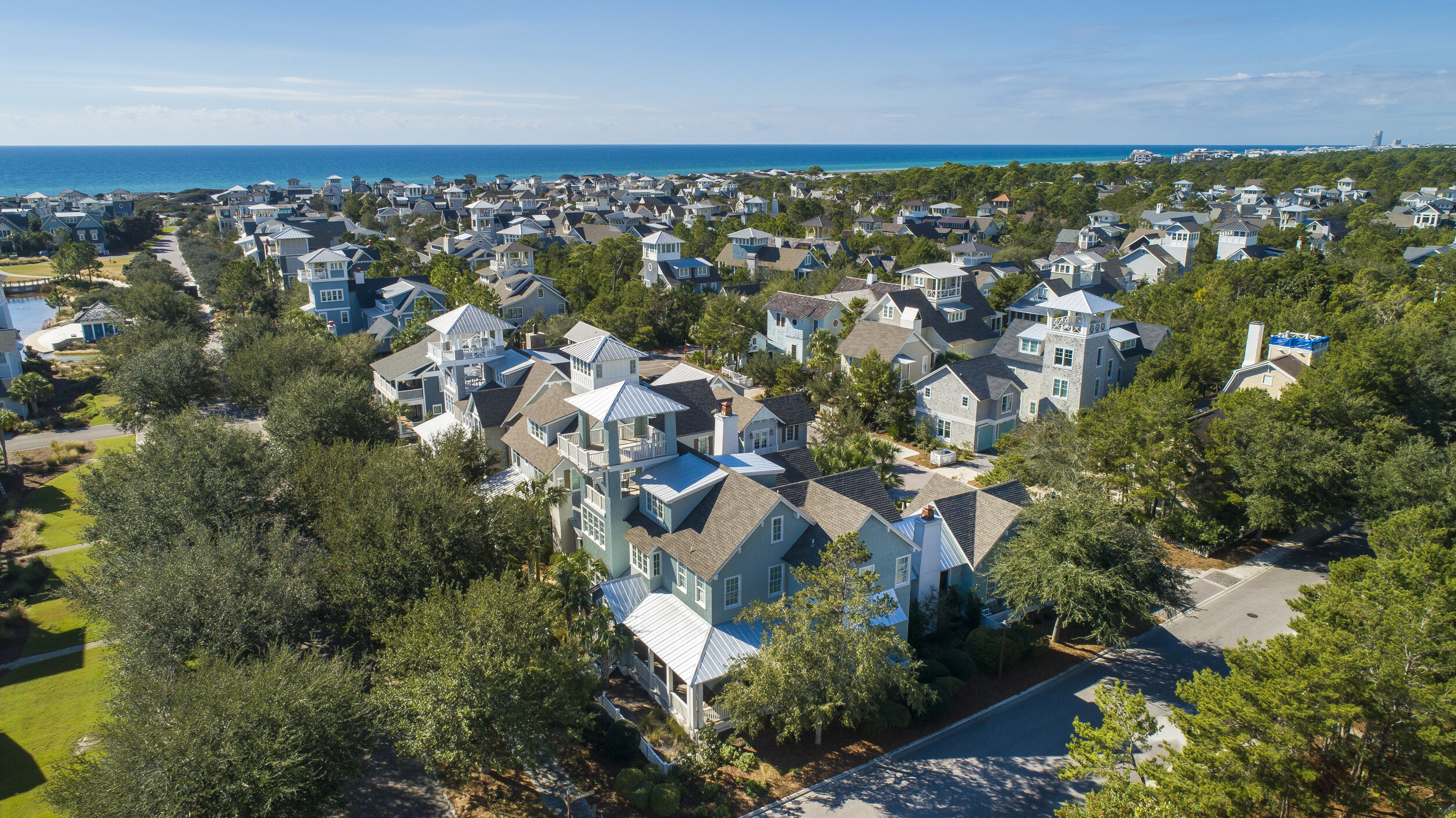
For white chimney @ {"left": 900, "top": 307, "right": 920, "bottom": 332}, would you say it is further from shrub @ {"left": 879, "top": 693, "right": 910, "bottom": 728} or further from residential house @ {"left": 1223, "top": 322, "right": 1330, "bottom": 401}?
shrub @ {"left": 879, "top": 693, "right": 910, "bottom": 728}

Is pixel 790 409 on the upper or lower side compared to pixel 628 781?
upper

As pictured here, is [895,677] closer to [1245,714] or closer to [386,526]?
[1245,714]

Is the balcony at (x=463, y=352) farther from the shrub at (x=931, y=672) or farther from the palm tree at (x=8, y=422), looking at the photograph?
the shrub at (x=931, y=672)

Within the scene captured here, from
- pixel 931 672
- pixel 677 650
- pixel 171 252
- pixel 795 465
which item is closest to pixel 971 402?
pixel 795 465

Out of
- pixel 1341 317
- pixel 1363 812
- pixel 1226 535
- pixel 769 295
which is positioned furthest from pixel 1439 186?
pixel 1363 812

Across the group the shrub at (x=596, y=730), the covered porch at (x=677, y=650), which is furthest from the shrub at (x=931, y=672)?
the shrub at (x=596, y=730)

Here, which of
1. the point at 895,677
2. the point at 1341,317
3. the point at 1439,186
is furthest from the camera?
the point at 1439,186

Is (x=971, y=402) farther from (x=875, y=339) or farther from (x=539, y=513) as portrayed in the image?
(x=539, y=513)
